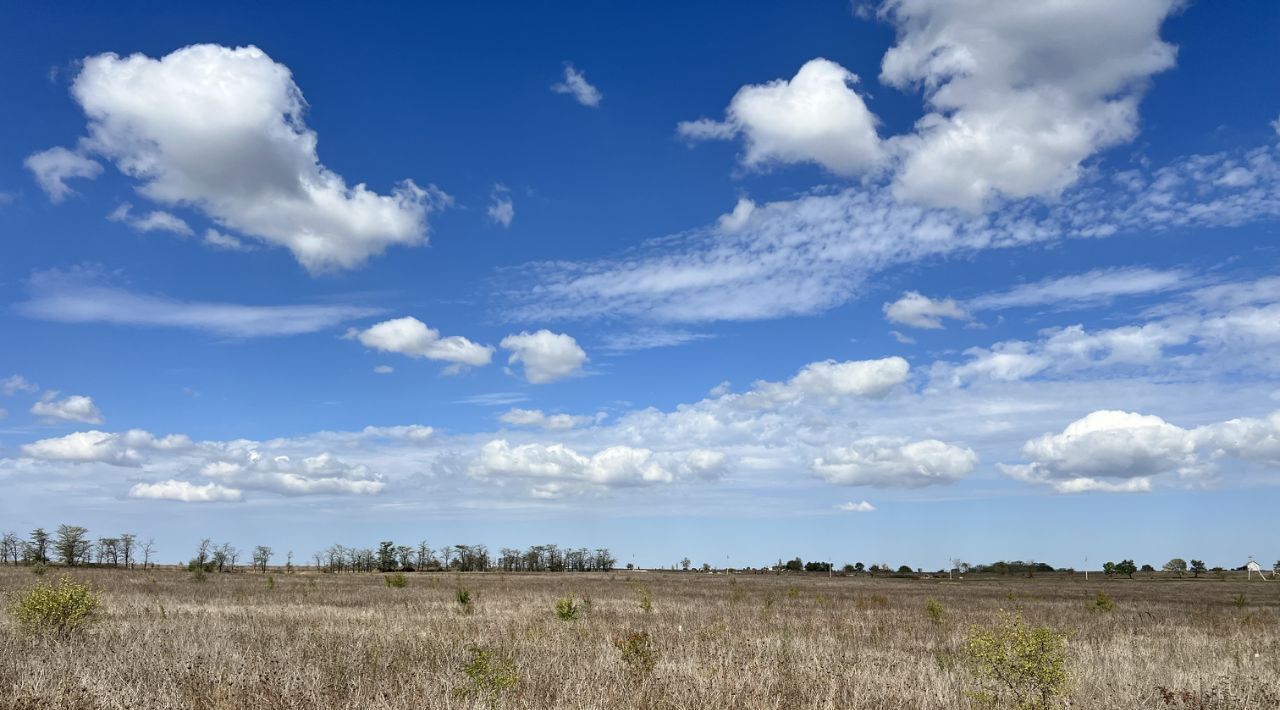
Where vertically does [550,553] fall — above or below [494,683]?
below

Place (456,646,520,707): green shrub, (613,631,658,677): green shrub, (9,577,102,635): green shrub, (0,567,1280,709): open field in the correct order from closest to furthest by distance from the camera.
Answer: (456,646,520,707): green shrub < (0,567,1280,709): open field < (613,631,658,677): green shrub < (9,577,102,635): green shrub

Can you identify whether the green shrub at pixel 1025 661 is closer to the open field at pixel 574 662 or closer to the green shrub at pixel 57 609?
the open field at pixel 574 662

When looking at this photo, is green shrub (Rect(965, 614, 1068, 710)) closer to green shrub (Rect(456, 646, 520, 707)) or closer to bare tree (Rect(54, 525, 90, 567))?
green shrub (Rect(456, 646, 520, 707))

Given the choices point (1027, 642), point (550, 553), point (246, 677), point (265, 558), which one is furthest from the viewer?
point (550, 553)

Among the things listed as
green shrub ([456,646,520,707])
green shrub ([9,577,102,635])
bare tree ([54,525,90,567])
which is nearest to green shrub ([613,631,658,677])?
green shrub ([456,646,520,707])

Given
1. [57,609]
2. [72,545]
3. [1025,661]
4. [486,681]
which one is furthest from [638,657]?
[72,545]

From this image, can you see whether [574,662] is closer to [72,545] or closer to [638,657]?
[638,657]

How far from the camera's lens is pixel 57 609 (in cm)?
1446

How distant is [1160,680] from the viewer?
495 inches

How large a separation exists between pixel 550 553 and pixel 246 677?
441 ft

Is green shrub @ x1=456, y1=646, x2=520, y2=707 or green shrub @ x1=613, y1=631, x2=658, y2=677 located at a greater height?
green shrub @ x1=456, y1=646, x2=520, y2=707

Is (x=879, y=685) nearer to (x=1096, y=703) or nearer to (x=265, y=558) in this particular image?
(x=1096, y=703)

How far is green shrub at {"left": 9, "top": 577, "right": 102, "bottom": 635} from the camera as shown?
14289 millimetres

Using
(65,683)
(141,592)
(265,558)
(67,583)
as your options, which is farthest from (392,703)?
(265,558)
